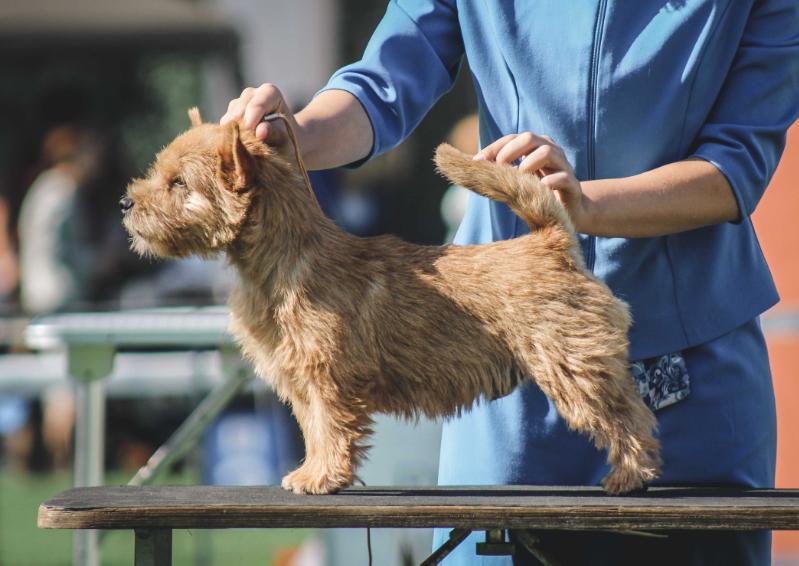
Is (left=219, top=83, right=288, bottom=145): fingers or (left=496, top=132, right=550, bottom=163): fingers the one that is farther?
(left=219, top=83, right=288, bottom=145): fingers

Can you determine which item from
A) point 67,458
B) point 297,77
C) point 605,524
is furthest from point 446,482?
point 297,77

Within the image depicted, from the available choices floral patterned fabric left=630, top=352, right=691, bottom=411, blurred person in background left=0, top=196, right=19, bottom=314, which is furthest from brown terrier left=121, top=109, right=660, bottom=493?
blurred person in background left=0, top=196, right=19, bottom=314

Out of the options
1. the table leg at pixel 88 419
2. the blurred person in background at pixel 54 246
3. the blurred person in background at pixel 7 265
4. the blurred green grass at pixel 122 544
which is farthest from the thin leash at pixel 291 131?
the blurred person in background at pixel 7 265

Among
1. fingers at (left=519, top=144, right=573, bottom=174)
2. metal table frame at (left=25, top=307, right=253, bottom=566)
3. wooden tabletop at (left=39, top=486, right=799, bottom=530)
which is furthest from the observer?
metal table frame at (left=25, top=307, right=253, bottom=566)

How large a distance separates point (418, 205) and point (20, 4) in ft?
15.2

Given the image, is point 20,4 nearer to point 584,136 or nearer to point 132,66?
point 132,66

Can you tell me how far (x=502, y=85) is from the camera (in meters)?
2.21

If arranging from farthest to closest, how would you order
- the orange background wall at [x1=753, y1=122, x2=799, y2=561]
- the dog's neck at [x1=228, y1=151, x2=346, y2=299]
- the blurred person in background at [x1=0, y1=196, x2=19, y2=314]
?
1. the blurred person in background at [x1=0, y1=196, x2=19, y2=314]
2. the orange background wall at [x1=753, y1=122, x2=799, y2=561]
3. the dog's neck at [x1=228, y1=151, x2=346, y2=299]

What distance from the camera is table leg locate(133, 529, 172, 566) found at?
1811mm

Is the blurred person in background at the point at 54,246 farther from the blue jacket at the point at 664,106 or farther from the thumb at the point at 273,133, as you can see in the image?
the blue jacket at the point at 664,106

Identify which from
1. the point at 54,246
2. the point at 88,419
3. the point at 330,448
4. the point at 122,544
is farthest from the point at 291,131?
the point at 54,246

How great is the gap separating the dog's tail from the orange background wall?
11.4 ft

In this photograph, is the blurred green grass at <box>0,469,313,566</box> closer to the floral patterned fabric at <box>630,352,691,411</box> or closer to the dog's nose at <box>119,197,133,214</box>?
the dog's nose at <box>119,197,133,214</box>

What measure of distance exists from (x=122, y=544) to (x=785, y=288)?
4.14 m
